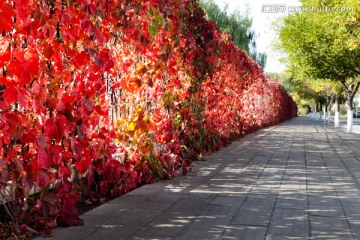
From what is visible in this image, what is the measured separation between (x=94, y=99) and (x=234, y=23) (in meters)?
27.3

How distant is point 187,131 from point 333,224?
4426 mm

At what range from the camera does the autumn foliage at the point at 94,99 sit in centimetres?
293

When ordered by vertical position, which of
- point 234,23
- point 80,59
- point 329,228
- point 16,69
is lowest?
point 329,228

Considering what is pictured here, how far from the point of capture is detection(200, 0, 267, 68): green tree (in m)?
29.3

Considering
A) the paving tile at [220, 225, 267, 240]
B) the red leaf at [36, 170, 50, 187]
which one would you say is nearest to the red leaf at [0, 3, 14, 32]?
the red leaf at [36, 170, 50, 187]

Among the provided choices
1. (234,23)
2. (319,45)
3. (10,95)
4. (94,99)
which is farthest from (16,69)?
(234,23)

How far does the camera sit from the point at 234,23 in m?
30.7

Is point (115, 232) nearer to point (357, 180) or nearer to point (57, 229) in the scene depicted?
point (57, 229)

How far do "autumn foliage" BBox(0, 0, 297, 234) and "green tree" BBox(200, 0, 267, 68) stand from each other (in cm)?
2024

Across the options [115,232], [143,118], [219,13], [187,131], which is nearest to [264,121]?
[219,13]

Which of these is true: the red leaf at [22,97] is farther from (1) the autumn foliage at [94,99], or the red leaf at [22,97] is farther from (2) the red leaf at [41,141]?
(2) the red leaf at [41,141]

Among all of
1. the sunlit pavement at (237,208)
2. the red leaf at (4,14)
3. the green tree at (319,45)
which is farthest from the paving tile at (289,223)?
the green tree at (319,45)

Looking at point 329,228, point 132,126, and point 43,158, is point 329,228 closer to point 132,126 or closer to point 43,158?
point 132,126

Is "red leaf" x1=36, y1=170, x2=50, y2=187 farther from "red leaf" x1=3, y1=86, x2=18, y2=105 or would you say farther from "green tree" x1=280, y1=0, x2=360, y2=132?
"green tree" x1=280, y1=0, x2=360, y2=132
